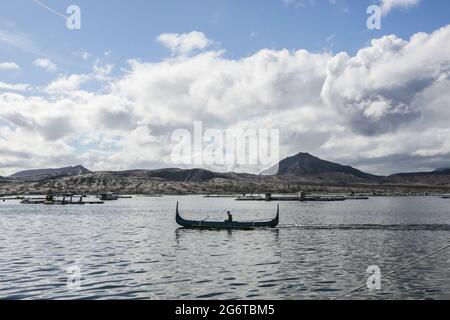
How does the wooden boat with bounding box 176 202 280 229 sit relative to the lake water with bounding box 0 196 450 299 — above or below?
above

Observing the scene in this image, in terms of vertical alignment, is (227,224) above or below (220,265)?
above

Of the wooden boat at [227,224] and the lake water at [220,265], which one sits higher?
the wooden boat at [227,224]

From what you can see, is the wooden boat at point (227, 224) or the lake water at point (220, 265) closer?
the lake water at point (220, 265)

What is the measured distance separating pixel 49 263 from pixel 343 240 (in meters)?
38.2

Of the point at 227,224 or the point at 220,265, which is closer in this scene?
the point at 220,265

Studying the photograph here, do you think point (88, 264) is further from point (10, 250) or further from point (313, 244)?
point (313, 244)

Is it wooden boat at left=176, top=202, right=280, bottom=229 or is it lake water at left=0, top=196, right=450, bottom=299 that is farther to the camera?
wooden boat at left=176, top=202, right=280, bottom=229
